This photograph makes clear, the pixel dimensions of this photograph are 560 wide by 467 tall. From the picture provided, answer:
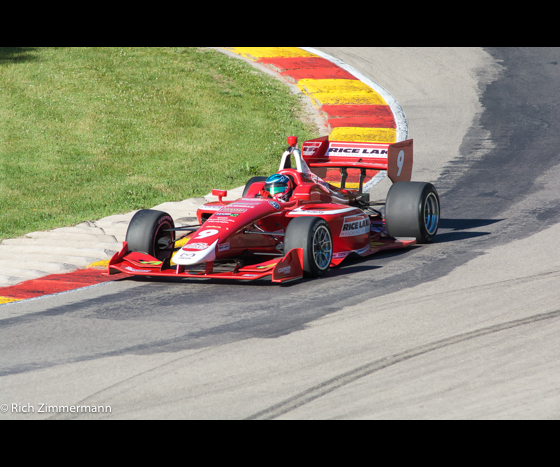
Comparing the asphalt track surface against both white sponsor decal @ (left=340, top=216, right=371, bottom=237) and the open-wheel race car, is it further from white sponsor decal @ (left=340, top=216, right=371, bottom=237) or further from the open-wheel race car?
white sponsor decal @ (left=340, top=216, right=371, bottom=237)

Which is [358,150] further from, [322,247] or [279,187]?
[322,247]

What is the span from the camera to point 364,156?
1000 cm

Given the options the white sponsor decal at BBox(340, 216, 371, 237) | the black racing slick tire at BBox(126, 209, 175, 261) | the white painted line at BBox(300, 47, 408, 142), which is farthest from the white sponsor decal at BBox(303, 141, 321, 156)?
the white painted line at BBox(300, 47, 408, 142)

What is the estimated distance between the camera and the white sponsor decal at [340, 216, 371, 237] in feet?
27.8

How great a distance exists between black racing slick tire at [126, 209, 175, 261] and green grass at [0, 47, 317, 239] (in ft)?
8.63

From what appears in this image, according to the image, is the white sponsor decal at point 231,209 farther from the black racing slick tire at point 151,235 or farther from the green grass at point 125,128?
the green grass at point 125,128

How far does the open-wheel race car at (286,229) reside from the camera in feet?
25.1

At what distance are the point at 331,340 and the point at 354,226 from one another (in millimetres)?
3020

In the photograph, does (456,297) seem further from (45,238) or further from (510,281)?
(45,238)

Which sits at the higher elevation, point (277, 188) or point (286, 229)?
point (277, 188)

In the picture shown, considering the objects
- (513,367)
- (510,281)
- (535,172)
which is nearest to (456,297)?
(510,281)

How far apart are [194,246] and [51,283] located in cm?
164

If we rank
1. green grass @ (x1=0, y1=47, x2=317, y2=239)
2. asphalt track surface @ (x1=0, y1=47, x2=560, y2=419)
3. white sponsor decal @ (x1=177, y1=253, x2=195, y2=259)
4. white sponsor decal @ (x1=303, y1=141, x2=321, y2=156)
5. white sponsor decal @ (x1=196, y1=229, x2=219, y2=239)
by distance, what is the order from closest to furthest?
asphalt track surface @ (x1=0, y1=47, x2=560, y2=419) → white sponsor decal @ (x1=177, y1=253, x2=195, y2=259) → white sponsor decal @ (x1=196, y1=229, x2=219, y2=239) → white sponsor decal @ (x1=303, y1=141, x2=321, y2=156) → green grass @ (x1=0, y1=47, x2=317, y2=239)

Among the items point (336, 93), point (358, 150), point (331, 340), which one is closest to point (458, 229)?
point (358, 150)
